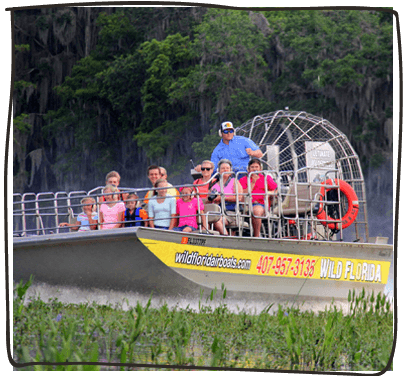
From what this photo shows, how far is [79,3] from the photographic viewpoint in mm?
5598

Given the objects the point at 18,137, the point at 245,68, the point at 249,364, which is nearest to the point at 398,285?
the point at 249,364

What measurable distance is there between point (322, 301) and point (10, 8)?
186 inches

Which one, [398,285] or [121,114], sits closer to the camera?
[398,285]

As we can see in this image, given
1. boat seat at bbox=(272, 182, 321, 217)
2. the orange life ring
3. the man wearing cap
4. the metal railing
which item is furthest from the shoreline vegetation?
the man wearing cap

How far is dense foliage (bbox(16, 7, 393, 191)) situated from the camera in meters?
15.4

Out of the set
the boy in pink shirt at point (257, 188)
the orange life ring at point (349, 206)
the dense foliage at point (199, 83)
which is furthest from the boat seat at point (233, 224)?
the dense foliage at point (199, 83)

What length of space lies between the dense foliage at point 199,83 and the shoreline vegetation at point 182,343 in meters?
9.40

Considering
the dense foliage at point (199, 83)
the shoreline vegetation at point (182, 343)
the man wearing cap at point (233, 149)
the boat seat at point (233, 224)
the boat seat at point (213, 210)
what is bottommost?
the shoreline vegetation at point (182, 343)

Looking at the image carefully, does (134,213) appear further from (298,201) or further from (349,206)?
(349,206)

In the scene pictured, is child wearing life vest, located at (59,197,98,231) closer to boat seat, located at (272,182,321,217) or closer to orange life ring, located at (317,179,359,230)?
boat seat, located at (272,182,321,217)

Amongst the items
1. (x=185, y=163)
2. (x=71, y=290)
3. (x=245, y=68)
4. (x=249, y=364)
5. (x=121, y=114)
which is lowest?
(x=249, y=364)

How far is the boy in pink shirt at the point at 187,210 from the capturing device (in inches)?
293

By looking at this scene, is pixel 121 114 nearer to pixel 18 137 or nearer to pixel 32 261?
pixel 18 137

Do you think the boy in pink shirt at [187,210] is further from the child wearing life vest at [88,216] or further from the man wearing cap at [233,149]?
the man wearing cap at [233,149]
